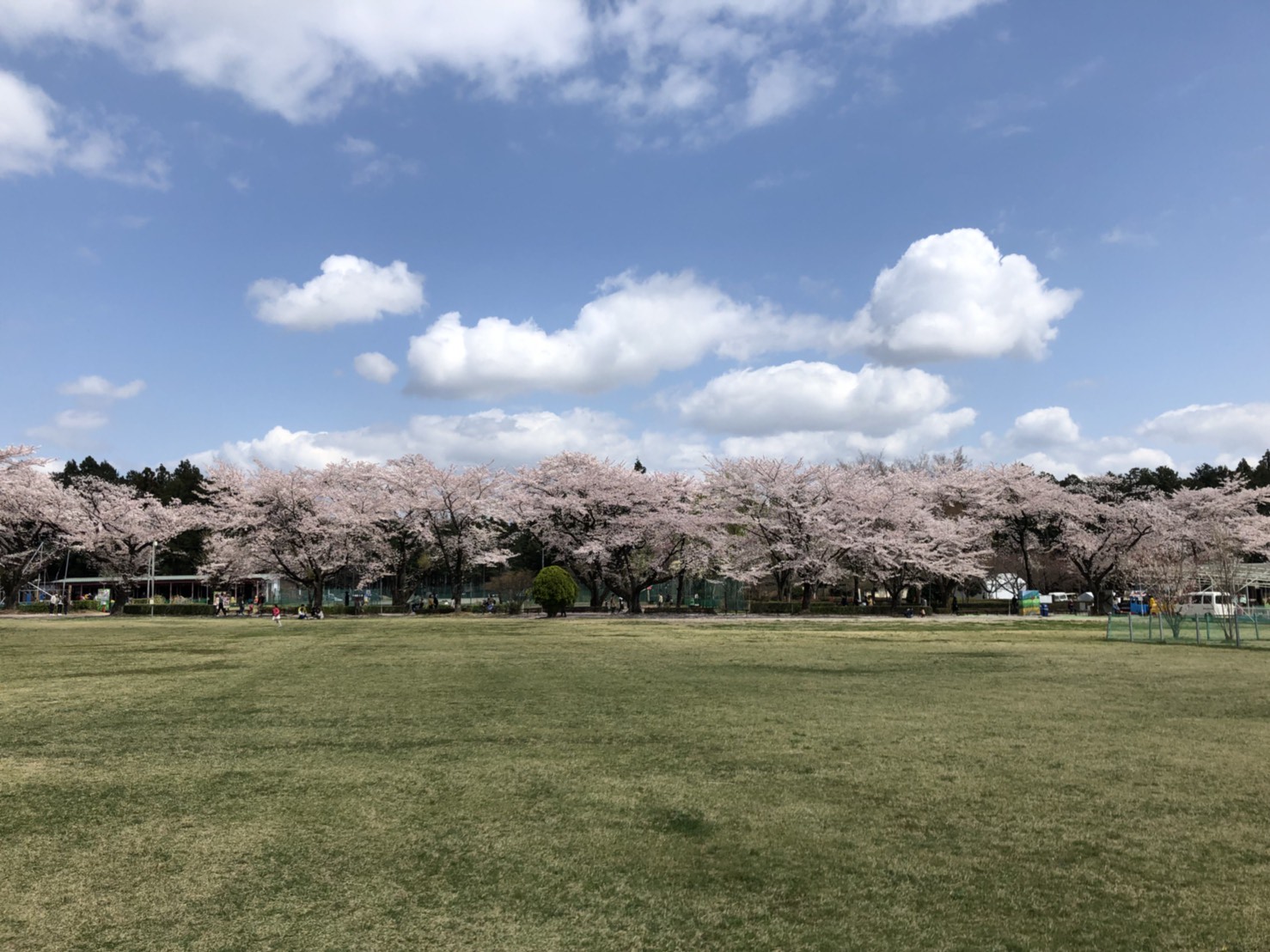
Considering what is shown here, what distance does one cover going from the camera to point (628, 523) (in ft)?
136

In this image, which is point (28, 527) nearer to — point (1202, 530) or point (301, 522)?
point (301, 522)

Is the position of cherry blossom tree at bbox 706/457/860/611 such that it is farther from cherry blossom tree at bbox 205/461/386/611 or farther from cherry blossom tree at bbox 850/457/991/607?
cherry blossom tree at bbox 205/461/386/611

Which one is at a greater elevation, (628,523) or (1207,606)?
(628,523)

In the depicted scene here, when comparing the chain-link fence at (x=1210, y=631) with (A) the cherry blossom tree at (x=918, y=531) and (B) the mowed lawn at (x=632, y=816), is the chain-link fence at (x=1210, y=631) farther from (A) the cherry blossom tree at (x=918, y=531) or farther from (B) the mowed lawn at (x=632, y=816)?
(A) the cherry blossom tree at (x=918, y=531)

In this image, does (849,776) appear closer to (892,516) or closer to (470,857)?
(470,857)

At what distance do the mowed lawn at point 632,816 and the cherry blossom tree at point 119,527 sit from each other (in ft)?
121

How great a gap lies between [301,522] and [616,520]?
1504 centimetres

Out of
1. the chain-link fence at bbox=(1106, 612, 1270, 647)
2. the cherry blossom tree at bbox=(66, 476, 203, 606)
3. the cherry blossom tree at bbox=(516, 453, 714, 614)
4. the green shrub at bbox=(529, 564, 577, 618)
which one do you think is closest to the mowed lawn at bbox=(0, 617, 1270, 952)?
the chain-link fence at bbox=(1106, 612, 1270, 647)

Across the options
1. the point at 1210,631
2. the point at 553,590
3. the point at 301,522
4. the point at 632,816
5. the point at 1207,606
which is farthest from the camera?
the point at 301,522

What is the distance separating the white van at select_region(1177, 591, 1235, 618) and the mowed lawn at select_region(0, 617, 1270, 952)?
44.1 feet

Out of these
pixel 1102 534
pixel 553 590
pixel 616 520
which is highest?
pixel 616 520

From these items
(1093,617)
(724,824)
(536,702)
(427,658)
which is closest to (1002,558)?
(1093,617)

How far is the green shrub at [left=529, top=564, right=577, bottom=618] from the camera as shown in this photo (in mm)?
35969

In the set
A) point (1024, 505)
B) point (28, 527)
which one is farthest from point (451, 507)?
point (1024, 505)
